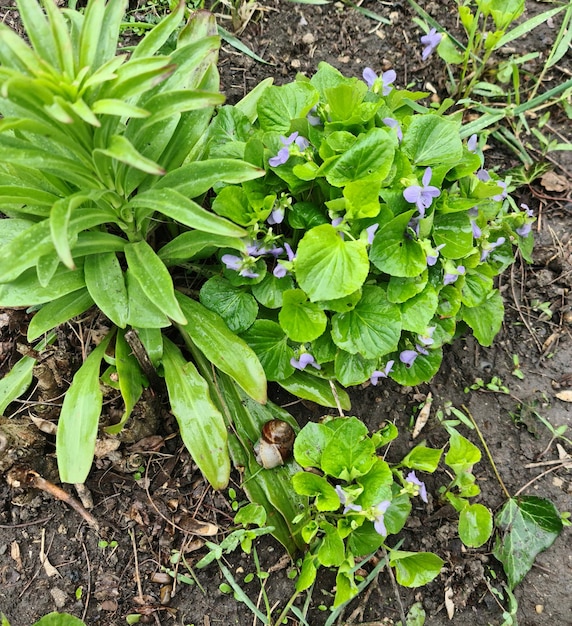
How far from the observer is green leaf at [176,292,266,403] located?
1950 mm

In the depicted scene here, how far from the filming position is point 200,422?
196cm

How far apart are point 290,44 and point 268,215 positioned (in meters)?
1.45

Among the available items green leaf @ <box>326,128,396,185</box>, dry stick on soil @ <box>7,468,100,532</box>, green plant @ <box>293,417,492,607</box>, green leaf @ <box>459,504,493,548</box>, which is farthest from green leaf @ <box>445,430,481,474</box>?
dry stick on soil @ <box>7,468,100,532</box>

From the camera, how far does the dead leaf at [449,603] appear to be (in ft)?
6.72

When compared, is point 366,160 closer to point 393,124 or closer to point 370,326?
point 393,124

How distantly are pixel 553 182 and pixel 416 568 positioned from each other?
6.50ft

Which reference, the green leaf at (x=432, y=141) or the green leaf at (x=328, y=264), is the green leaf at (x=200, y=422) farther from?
the green leaf at (x=432, y=141)

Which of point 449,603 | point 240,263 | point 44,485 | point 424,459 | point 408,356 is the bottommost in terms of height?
point 449,603

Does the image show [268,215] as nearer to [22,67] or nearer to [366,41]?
[22,67]

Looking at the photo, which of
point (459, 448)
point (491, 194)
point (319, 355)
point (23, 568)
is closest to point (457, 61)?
point (491, 194)

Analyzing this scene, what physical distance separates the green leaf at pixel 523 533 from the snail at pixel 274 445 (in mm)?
873

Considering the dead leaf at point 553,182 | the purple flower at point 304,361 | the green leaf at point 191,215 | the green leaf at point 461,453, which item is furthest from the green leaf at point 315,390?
the dead leaf at point 553,182

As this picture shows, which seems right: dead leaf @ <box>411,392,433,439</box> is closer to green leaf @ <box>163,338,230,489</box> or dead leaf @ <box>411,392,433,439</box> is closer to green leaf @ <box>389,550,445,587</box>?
green leaf @ <box>389,550,445,587</box>

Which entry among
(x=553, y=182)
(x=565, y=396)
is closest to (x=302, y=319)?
(x=565, y=396)
